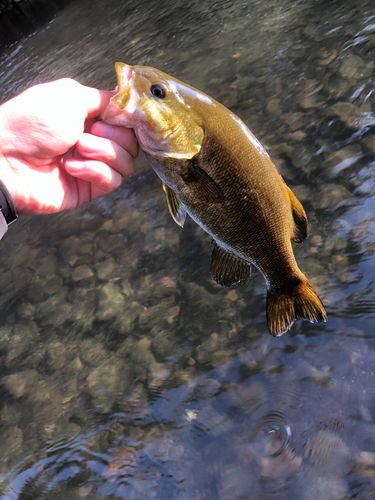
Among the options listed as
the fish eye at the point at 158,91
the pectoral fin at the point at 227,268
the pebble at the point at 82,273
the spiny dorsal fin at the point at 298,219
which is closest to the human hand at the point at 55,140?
the fish eye at the point at 158,91

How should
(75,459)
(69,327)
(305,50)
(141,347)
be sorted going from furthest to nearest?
(305,50) < (69,327) < (141,347) < (75,459)

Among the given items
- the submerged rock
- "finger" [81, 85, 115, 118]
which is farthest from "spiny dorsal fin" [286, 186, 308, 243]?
the submerged rock

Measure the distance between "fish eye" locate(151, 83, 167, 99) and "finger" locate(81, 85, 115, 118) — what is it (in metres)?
0.43

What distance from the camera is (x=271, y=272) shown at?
193cm

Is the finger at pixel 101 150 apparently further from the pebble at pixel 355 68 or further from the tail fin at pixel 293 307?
the pebble at pixel 355 68

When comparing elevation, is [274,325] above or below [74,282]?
above

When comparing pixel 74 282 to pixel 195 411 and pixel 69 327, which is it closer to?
pixel 69 327

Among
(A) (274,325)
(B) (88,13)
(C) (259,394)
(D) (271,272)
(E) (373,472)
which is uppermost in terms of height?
(B) (88,13)

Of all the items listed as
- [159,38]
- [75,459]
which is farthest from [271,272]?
[159,38]

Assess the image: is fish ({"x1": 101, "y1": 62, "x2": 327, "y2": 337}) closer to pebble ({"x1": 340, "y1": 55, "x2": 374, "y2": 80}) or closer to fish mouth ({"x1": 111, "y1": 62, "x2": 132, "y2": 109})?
fish mouth ({"x1": 111, "y1": 62, "x2": 132, "y2": 109})

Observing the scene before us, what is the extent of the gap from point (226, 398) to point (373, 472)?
1034mm

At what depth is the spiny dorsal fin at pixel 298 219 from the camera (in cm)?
181

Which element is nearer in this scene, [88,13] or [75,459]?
[75,459]

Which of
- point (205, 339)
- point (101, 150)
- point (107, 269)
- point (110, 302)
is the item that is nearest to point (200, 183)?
point (101, 150)
